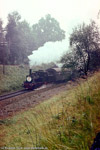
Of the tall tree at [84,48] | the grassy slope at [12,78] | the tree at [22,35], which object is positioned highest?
the tree at [22,35]

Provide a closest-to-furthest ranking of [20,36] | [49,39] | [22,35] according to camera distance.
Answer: [20,36] < [22,35] < [49,39]

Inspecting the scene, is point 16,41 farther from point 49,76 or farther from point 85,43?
point 85,43

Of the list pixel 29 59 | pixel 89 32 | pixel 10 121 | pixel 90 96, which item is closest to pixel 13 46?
pixel 29 59

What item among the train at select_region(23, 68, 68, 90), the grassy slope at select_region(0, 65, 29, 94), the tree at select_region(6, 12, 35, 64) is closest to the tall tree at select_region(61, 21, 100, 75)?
the train at select_region(23, 68, 68, 90)

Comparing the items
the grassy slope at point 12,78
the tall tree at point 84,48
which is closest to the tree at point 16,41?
the grassy slope at point 12,78

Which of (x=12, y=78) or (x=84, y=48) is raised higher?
(x=84, y=48)

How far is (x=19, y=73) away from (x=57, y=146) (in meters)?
13.6

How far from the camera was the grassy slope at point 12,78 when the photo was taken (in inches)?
477

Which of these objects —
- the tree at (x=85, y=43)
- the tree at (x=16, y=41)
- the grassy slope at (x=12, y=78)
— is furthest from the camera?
the tree at (x=16, y=41)

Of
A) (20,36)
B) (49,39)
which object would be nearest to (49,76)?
(20,36)

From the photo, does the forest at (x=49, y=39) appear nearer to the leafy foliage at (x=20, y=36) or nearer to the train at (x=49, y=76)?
the leafy foliage at (x=20, y=36)

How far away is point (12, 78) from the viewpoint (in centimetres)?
1374

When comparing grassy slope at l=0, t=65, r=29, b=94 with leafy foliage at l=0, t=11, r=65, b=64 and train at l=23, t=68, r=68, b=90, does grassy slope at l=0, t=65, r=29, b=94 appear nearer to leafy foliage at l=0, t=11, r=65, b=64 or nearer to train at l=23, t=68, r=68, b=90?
train at l=23, t=68, r=68, b=90

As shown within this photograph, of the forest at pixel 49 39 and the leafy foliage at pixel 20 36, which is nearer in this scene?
the forest at pixel 49 39
